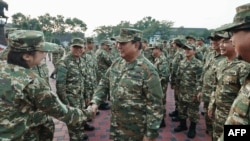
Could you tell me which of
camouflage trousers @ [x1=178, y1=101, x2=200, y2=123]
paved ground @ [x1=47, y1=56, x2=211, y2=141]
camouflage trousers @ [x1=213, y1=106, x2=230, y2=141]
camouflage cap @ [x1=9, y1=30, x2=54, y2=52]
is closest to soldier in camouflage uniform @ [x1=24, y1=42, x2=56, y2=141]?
camouflage cap @ [x1=9, y1=30, x2=54, y2=52]

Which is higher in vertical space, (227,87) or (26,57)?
(26,57)

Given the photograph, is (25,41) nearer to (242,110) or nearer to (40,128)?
(40,128)

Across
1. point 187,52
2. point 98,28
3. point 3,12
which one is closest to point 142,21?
point 98,28

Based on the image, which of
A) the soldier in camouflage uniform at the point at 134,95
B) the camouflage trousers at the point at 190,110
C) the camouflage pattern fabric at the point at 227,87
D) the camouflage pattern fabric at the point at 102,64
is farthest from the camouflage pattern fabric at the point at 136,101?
the camouflage pattern fabric at the point at 102,64

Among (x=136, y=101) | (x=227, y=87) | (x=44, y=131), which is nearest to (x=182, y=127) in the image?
(x=227, y=87)

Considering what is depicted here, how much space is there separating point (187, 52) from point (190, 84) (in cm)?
73

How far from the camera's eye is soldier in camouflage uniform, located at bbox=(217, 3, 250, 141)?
1.29m

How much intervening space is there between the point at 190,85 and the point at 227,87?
95.1 inches

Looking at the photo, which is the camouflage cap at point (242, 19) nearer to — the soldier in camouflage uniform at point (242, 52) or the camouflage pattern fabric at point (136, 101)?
the soldier in camouflage uniform at point (242, 52)

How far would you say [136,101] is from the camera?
2881 millimetres

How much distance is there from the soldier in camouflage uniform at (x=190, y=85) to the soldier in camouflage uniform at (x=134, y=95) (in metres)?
2.67

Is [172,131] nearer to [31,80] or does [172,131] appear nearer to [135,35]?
[135,35]

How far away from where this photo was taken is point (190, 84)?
17.9ft

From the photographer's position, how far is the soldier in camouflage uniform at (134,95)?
2.78m
